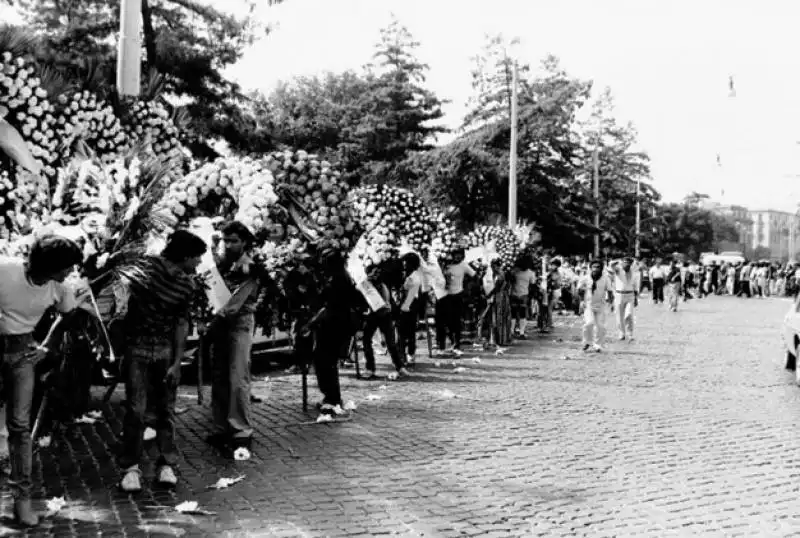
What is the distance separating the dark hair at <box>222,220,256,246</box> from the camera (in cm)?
798

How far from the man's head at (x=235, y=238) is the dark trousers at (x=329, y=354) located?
2163 millimetres

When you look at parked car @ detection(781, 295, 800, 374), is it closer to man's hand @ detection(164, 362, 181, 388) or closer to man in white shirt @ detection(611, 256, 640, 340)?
man in white shirt @ detection(611, 256, 640, 340)

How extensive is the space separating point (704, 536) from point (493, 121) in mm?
32228

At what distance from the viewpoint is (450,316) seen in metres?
17.2

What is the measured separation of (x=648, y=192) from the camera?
64.4 metres

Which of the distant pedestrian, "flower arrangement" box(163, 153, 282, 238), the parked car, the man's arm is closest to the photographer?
the man's arm

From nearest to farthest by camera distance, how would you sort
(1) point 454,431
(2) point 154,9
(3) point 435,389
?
(1) point 454,431 < (3) point 435,389 < (2) point 154,9

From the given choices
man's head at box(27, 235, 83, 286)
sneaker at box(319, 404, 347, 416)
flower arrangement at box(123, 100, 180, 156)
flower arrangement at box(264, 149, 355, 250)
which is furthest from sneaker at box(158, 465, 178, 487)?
flower arrangement at box(123, 100, 180, 156)

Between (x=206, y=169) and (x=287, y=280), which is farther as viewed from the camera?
(x=287, y=280)

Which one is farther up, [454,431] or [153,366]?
[153,366]

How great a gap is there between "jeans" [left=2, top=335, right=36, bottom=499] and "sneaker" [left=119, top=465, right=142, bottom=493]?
901mm

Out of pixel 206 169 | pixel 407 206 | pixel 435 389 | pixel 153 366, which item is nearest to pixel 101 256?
pixel 153 366

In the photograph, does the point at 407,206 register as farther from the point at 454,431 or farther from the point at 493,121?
the point at 493,121

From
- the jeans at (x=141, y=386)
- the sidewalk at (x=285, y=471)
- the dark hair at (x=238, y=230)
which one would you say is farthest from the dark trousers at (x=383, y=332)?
the jeans at (x=141, y=386)
